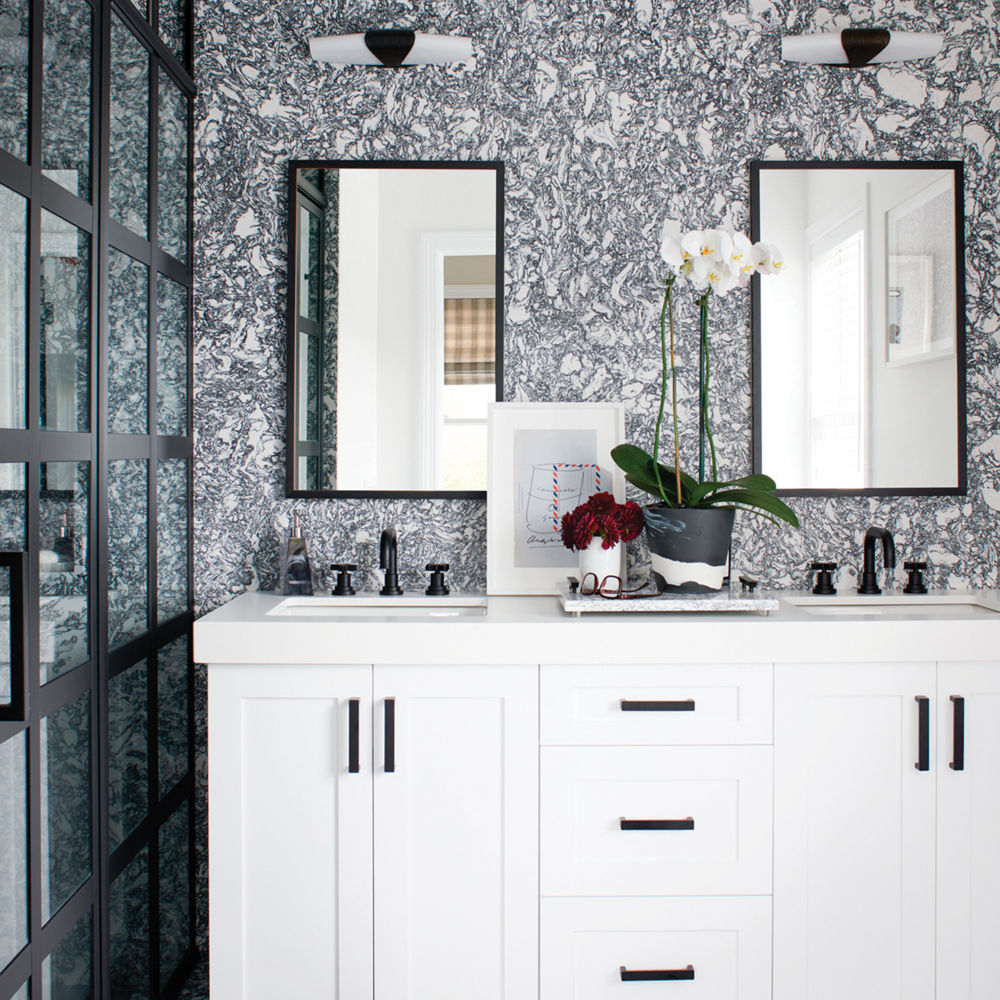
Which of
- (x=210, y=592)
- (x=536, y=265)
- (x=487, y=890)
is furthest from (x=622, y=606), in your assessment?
(x=210, y=592)

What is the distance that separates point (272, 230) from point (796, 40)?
131 centimetres

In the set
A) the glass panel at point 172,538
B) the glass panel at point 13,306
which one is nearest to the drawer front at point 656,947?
the glass panel at point 172,538

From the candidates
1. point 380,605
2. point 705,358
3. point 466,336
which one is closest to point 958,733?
point 705,358

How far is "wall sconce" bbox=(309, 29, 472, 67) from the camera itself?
194 cm

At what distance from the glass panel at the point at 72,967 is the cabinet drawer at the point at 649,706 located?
0.88 meters

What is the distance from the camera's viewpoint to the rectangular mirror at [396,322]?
2.04 m

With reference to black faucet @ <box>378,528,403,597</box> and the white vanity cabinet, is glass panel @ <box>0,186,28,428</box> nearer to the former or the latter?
the white vanity cabinet

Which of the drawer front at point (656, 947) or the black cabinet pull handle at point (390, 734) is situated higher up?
the black cabinet pull handle at point (390, 734)

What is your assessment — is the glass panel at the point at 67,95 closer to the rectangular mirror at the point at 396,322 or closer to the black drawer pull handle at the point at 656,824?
the rectangular mirror at the point at 396,322

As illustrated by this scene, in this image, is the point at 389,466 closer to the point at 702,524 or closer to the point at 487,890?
the point at 702,524

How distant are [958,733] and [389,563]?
124 centimetres

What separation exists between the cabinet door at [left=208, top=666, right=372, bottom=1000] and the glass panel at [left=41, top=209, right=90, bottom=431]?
1.85 feet

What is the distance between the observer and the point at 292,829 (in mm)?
1648

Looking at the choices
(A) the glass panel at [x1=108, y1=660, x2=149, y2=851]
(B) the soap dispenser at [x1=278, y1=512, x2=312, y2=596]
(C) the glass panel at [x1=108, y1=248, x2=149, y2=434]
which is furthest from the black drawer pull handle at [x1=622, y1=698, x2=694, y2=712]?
(C) the glass panel at [x1=108, y1=248, x2=149, y2=434]
